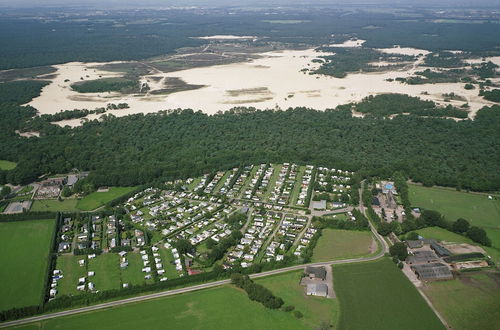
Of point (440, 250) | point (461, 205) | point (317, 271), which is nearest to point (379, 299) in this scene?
point (317, 271)

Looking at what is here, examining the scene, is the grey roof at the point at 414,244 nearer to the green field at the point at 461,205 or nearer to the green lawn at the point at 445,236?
the green lawn at the point at 445,236

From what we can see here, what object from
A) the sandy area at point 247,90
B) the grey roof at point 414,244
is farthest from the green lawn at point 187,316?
the sandy area at point 247,90

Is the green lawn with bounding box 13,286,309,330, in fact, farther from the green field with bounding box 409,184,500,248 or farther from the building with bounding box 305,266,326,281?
the green field with bounding box 409,184,500,248

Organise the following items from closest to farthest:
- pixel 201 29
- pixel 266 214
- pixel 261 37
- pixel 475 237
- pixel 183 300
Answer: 1. pixel 183 300
2. pixel 475 237
3. pixel 266 214
4. pixel 261 37
5. pixel 201 29

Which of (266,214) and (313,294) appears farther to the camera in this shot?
(266,214)

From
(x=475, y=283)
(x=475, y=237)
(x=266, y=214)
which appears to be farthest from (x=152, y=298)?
(x=475, y=237)

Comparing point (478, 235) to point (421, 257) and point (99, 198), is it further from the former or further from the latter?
point (99, 198)

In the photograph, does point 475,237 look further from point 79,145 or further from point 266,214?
point 79,145

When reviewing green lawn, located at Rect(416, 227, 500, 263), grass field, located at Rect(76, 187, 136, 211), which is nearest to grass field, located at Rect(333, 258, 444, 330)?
green lawn, located at Rect(416, 227, 500, 263)
